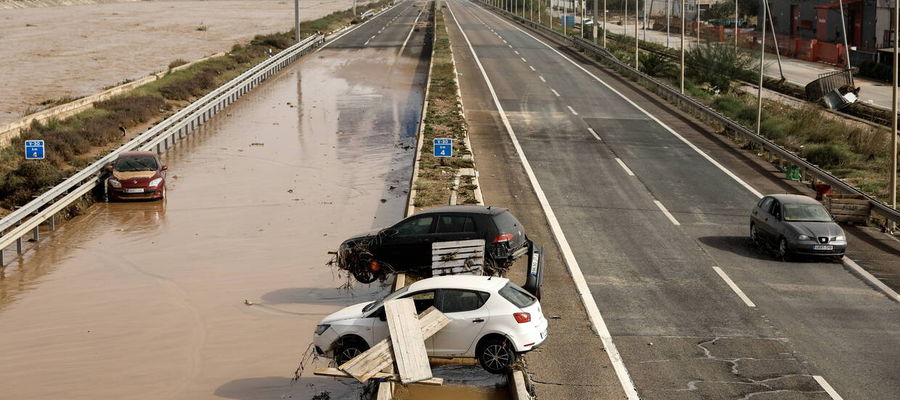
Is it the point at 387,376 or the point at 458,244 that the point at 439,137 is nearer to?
the point at 458,244

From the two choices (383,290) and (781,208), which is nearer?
(383,290)

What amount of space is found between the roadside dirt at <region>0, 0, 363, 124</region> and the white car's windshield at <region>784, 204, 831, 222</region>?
137 feet

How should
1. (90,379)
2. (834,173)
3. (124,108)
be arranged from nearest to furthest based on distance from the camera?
(90,379) → (834,173) → (124,108)

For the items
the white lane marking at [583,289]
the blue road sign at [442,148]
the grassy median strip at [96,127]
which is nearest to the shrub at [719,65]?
the white lane marking at [583,289]

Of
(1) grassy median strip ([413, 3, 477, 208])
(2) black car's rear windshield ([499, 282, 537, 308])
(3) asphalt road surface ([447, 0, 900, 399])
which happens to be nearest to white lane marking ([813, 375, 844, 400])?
(3) asphalt road surface ([447, 0, 900, 399])

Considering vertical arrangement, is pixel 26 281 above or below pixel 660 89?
below

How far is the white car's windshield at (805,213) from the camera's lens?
25211mm

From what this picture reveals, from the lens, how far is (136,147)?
132 ft

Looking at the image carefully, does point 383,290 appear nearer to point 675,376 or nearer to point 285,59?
point 675,376

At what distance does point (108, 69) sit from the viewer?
275 feet

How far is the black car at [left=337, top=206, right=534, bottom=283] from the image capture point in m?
21.5

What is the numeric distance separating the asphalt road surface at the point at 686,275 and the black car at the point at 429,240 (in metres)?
2.13

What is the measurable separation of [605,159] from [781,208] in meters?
12.5

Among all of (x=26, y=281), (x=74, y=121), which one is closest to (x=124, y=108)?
(x=74, y=121)
